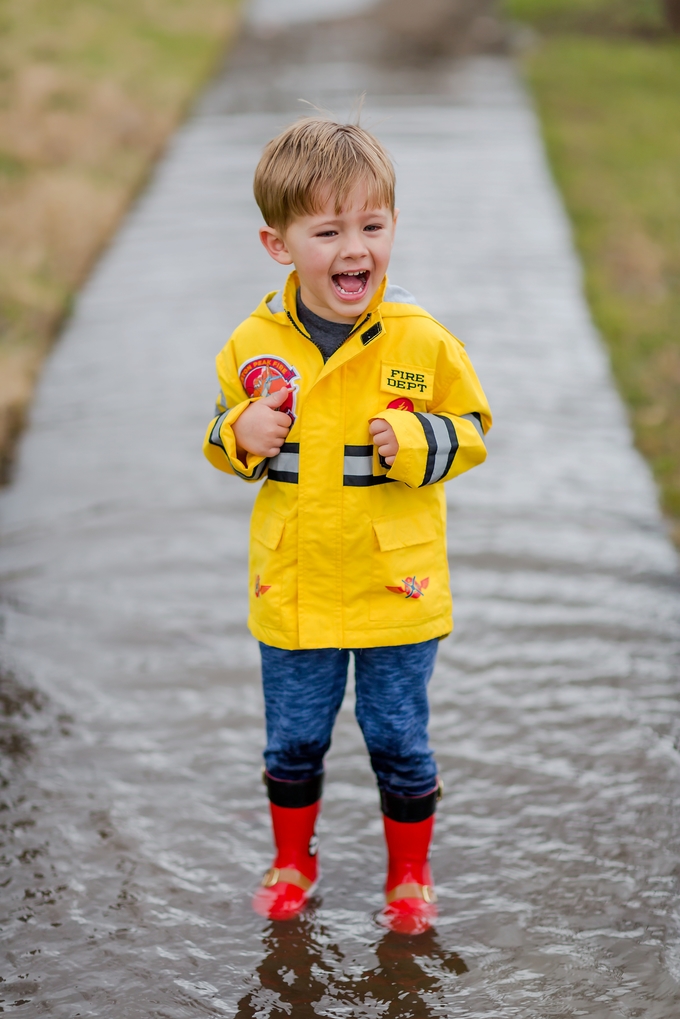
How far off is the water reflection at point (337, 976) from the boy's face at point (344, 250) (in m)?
1.32

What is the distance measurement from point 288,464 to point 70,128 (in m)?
8.28

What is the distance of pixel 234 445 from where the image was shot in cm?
238

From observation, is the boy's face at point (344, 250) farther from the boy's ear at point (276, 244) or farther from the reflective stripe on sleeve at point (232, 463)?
the reflective stripe on sleeve at point (232, 463)

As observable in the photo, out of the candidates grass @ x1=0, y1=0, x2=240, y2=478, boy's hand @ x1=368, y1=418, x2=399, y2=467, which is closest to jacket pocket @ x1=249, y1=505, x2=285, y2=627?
boy's hand @ x1=368, y1=418, x2=399, y2=467

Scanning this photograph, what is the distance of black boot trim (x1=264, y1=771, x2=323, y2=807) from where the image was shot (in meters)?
2.63

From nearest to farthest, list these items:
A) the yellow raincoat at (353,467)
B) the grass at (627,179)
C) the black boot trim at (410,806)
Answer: the yellow raincoat at (353,467)
the black boot trim at (410,806)
the grass at (627,179)

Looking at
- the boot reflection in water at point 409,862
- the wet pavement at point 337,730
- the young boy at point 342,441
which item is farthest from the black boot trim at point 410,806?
the wet pavement at point 337,730

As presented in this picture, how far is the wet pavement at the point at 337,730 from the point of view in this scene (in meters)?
2.48

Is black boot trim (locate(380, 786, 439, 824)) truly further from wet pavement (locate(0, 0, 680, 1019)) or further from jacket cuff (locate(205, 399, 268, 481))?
jacket cuff (locate(205, 399, 268, 481))

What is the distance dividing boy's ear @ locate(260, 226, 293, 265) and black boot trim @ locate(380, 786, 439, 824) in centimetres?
116

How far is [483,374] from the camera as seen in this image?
5809 mm

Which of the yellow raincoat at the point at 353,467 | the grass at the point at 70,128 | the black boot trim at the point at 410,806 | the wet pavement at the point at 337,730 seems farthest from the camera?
the grass at the point at 70,128

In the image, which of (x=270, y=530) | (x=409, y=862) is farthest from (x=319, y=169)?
(x=409, y=862)

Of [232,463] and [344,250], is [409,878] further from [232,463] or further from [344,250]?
[344,250]
